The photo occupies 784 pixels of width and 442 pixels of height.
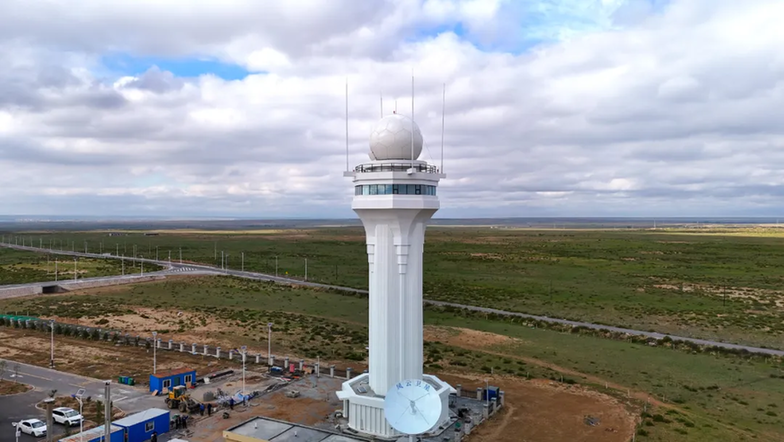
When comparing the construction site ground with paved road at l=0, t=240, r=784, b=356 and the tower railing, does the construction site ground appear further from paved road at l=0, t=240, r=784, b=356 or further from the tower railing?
paved road at l=0, t=240, r=784, b=356

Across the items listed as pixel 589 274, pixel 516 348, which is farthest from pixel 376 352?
pixel 589 274

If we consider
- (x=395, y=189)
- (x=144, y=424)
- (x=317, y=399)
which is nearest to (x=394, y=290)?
(x=395, y=189)

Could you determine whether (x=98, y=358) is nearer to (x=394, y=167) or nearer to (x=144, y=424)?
(x=144, y=424)

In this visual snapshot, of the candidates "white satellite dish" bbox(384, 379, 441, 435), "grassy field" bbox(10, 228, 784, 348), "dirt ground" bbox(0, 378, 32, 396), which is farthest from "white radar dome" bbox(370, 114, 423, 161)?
"grassy field" bbox(10, 228, 784, 348)

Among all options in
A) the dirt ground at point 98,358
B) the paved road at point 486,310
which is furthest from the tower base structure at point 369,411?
the paved road at point 486,310

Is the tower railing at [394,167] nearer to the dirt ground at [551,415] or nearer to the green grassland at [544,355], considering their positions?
the dirt ground at [551,415]

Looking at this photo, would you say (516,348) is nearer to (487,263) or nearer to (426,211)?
(426,211)
